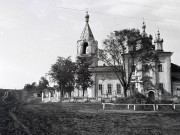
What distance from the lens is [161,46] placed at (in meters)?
52.4

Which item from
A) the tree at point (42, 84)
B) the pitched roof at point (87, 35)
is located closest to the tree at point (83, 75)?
the pitched roof at point (87, 35)

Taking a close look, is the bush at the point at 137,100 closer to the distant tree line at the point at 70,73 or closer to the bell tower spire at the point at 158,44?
the distant tree line at the point at 70,73

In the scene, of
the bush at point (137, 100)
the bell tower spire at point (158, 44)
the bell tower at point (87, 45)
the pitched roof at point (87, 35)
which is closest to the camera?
the bush at point (137, 100)

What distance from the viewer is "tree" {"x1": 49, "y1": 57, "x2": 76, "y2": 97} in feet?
161

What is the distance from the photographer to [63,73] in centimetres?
4903

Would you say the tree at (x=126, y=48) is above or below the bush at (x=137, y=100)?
above

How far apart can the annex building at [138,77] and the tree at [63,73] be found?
5.38m

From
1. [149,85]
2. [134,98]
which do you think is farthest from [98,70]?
[134,98]

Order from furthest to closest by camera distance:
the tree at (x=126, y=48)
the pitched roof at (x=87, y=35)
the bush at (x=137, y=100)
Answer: the pitched roof at (x=87, y=35) < the tree at (x=126, y=48) < the bush at (x=137, y=100)

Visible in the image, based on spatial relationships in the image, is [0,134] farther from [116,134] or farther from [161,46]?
[161,46]

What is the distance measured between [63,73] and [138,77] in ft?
46.6

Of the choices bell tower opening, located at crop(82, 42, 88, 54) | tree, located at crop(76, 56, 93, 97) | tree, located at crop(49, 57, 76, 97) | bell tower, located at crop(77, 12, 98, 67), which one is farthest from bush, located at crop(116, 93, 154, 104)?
bell tower opening, located at crop(82, 42, 88, 54)

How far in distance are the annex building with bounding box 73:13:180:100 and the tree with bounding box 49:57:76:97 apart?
5379 mm

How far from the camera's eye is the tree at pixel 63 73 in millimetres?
49094
